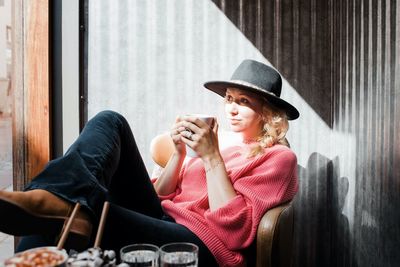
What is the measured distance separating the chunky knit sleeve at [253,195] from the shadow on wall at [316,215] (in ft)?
2.77

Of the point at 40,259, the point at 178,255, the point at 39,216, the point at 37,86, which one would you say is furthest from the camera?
the point at 37,86

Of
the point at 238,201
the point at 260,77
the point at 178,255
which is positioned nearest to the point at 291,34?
the point at 260,77

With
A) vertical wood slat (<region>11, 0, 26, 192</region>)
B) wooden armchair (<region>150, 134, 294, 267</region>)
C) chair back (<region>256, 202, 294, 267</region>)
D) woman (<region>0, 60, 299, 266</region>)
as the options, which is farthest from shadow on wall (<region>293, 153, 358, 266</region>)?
vertical wood slat (<region>11, 0, 26, 192</region>)

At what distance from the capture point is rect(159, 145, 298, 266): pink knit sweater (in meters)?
1.68

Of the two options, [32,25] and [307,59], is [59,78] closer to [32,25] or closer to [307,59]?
[32,25]

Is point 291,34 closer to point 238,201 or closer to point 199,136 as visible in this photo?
point 199,136

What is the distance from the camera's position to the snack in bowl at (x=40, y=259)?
90cm

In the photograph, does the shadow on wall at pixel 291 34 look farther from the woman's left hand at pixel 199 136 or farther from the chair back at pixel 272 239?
the chair back at pixel 272 239

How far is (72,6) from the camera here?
2.65 meters

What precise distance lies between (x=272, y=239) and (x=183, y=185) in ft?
1.98

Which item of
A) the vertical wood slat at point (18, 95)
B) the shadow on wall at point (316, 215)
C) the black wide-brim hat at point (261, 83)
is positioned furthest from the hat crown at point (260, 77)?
the vertical wood slat at point (18, 95)

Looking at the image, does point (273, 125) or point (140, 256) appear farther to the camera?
point (273, 125)

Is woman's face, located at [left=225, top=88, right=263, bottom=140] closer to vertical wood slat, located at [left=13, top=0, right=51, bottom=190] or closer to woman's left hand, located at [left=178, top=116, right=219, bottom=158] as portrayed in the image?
woman's left hand, located at [left=178, top=116, right=219, bottom=158]

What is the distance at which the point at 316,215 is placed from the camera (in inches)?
107
